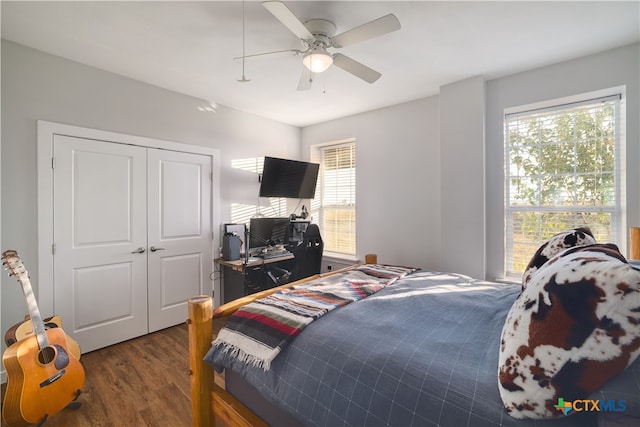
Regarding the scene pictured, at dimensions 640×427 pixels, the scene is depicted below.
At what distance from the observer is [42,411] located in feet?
5.54

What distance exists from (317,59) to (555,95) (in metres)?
2.30

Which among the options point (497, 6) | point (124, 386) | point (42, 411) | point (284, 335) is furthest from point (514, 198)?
point (42, 411)

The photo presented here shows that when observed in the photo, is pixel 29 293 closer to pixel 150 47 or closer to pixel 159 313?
pixel 159 313

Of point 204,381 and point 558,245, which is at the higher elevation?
point 558,245

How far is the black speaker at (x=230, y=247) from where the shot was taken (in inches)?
132

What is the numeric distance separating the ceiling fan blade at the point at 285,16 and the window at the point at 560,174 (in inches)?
92.9

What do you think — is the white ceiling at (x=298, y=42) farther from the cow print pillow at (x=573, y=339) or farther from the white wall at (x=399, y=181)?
the cow print pillow at (x=573, y=339)

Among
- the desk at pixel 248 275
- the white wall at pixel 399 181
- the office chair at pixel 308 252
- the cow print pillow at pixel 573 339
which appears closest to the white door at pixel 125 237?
the desk at pixel 248 275

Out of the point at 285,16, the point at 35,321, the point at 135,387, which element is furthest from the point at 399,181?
the point at 35,321

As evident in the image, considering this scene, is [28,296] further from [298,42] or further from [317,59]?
[298,42]

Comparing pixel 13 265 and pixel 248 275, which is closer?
pixel 13 265

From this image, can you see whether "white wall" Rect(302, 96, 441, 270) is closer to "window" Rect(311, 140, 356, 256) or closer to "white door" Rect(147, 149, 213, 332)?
"window" Rect(311, 140, 356, 256)

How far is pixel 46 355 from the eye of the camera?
1786 millimetres

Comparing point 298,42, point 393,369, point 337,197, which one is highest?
point 298,42
